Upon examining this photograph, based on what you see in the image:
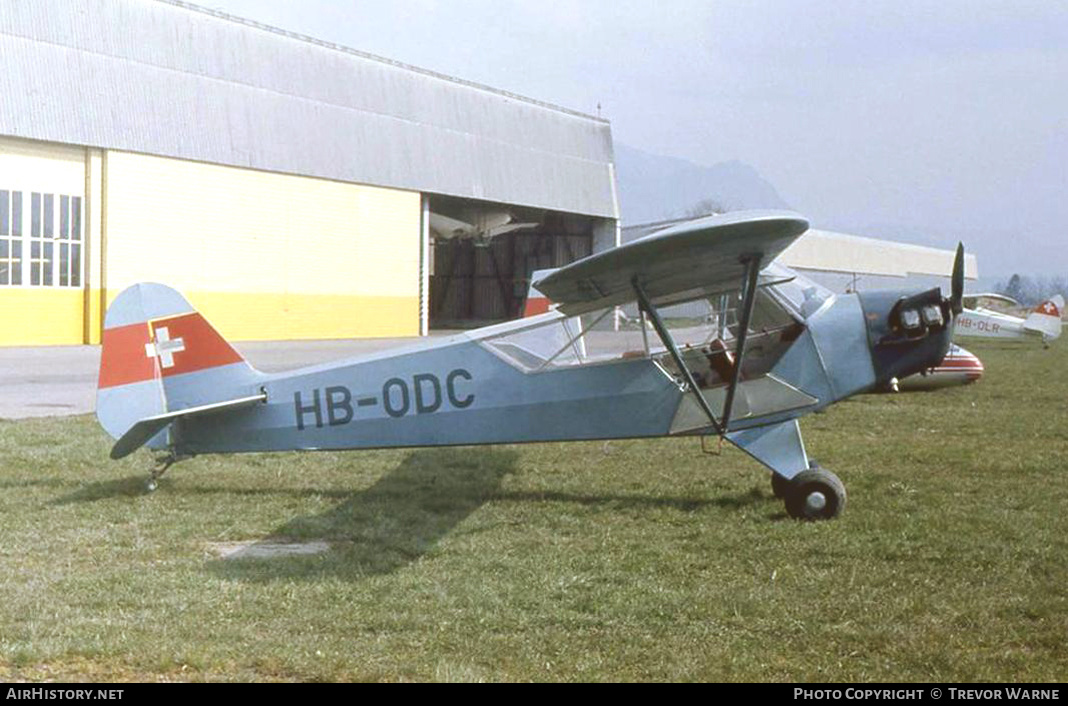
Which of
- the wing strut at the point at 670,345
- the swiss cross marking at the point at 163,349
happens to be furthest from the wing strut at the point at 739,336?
the swiss cross marking at the point at 163,349

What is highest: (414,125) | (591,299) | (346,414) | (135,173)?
(414,125)

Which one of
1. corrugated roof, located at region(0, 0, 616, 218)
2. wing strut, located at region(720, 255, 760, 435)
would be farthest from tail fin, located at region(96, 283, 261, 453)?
corrugated roof, located at region(0, 0, 616, 218)

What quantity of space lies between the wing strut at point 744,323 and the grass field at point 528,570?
30.9 inches

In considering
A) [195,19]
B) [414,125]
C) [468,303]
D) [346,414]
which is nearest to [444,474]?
[346,414]

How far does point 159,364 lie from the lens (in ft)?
26.6

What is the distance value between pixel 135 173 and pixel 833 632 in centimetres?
2806

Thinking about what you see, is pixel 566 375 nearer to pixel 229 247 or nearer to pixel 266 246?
pixel 229 247

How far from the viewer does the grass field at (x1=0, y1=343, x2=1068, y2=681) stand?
4430 mm

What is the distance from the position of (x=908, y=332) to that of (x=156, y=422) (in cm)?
553

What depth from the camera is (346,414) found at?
8031mm

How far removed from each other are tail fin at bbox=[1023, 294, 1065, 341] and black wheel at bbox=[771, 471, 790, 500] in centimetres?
2852

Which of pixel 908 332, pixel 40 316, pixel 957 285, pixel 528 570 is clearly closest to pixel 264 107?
pixel 40 316

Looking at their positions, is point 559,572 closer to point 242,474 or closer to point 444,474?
point 444,474

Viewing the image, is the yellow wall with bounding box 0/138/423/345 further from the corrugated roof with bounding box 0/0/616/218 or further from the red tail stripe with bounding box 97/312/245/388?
the red tail stripe with bounding box 97/312/245/388
